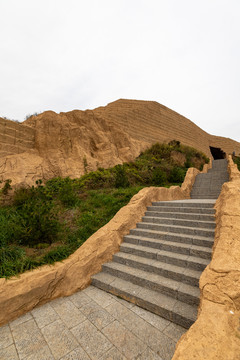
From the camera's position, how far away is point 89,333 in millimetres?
2250

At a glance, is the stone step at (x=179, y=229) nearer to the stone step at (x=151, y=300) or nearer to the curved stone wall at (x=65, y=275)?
the curved stone wall at (x=65, y=275)

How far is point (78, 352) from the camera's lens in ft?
6.59

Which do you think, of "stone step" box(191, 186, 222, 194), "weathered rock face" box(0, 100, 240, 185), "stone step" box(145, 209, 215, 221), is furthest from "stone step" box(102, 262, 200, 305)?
"weathered rock face" box(0, 100, 240, 185)

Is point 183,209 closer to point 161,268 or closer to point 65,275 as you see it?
point 161,268

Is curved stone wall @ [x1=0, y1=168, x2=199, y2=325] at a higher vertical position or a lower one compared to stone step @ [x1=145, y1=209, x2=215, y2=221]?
lower

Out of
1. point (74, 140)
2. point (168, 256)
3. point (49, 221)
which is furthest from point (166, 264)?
point (74, 140)

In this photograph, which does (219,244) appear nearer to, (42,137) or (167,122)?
(42,137)

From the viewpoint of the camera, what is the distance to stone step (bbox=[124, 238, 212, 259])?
127 inches

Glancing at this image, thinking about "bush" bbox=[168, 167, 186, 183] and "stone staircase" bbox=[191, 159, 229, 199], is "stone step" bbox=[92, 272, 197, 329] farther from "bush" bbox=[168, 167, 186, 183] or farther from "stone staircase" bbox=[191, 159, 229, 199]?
"bush" bbox=[168, 167, 186, 183]

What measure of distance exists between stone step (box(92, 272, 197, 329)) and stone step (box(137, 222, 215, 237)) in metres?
1.65

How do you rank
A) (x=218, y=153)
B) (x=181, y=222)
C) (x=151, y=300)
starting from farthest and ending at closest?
(x=218, y=153), (x=181, y=222), (x=151, y=300)

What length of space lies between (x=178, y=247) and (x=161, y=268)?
636 mm

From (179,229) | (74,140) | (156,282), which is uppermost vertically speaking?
(74,140)

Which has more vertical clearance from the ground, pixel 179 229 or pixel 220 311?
pixel 179 229
